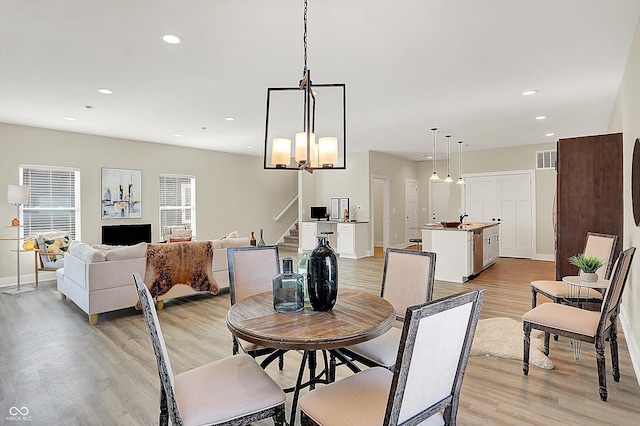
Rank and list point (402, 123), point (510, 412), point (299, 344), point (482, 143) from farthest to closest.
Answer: point (482, 143), point (402, 123), point (510, 412), point (299, 344)

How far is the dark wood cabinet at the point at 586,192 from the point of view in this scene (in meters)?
3.79

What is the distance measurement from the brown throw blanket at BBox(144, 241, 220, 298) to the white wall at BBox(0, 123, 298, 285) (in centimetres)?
335

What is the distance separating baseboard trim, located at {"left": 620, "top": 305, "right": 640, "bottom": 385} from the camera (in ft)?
8.63

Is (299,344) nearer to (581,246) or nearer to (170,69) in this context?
(170,69)

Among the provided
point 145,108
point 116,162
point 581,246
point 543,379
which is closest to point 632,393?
point 543,379

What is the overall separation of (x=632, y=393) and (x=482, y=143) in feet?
21.1

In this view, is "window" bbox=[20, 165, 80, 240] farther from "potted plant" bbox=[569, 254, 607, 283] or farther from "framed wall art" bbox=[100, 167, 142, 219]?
"potted plant" bbox=[569, 254, 607, 283]

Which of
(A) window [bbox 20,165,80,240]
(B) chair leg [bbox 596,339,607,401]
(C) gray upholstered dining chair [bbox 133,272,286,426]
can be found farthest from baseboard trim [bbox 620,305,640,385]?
(A) window [bbox 20,165,80,240]

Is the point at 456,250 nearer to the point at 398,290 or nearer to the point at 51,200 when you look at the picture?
the point at 398,290

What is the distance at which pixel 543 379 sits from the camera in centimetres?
261

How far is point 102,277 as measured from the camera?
3967mm

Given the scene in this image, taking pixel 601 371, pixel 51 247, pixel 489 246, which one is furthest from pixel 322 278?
pixel 489 246

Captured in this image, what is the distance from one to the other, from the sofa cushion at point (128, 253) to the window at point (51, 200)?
322 centimetres

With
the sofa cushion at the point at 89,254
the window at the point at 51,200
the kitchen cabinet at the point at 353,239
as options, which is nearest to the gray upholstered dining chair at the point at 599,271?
the sofa cushion at the point at 89,254
